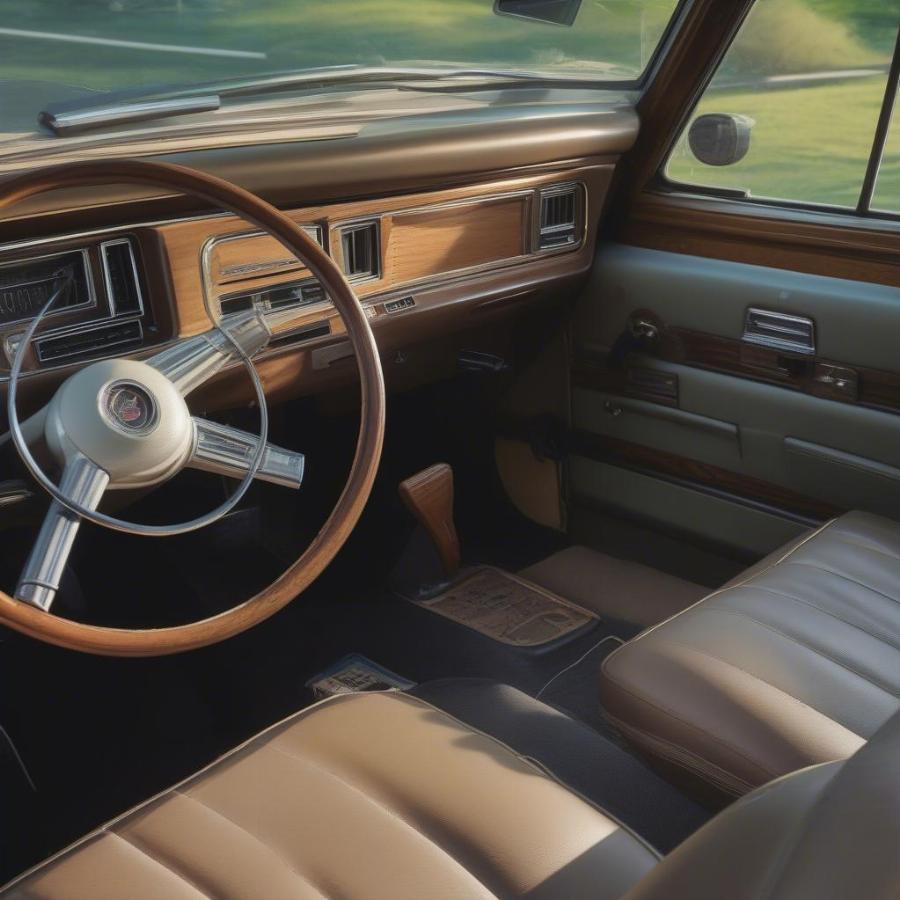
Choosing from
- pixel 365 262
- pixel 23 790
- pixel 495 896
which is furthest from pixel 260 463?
pixel 23 790

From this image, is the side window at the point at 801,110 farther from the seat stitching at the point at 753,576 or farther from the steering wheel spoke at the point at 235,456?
the steering wheel spoke at the point at 235,456

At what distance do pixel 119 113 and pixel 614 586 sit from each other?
1.44 meters

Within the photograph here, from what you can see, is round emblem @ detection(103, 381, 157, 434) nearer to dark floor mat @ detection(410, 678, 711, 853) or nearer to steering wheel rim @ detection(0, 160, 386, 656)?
steering wheel rim @ detection(0, 160, 386, 656)

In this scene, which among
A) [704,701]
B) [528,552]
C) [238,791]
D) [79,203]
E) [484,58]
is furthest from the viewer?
[528,552]

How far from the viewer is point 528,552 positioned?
112 inches

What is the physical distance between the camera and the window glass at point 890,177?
220cm

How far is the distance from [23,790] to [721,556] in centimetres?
151

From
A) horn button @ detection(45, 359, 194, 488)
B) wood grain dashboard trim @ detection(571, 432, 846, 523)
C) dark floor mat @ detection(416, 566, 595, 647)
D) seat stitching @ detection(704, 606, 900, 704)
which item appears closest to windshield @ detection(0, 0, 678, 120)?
horn button @ detection(45, 359, 194, 488)

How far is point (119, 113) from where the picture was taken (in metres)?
1.83

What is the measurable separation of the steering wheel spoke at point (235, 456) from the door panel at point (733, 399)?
3.98ft

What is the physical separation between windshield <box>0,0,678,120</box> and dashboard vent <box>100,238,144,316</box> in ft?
0.80

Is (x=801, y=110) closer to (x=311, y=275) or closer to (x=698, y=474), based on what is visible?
(x=698, y=474)

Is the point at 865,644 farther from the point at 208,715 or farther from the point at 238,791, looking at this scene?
the point at 208,715

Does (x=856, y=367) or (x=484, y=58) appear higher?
(x=484, y=58)
